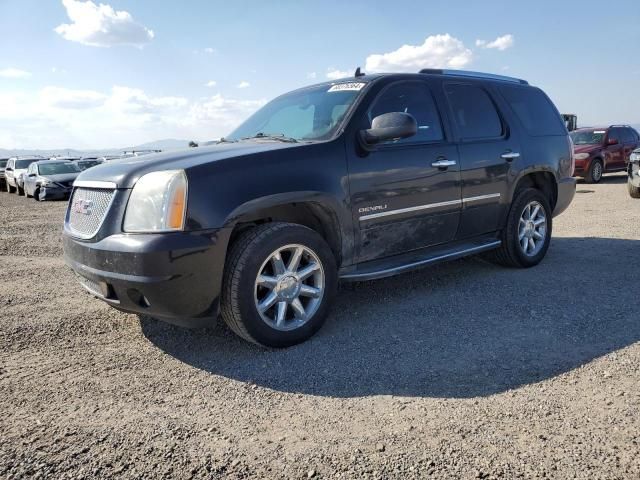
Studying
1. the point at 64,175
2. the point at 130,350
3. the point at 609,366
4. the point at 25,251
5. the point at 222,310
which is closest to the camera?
the point at 609,366

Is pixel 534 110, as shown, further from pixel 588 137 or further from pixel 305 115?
pixel 588 137

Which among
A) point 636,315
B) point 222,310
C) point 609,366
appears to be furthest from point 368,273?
point 636,315

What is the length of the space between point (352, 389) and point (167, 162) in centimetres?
184

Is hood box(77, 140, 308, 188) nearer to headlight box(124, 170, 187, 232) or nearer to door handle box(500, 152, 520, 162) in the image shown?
headlight box(124, 170, 187, 232)

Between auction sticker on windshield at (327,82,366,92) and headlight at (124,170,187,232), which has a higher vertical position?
auction sticker on windshield at (327,82,366,92)

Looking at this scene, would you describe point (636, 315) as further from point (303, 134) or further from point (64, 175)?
point (64, 175)

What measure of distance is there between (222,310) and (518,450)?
1.90m

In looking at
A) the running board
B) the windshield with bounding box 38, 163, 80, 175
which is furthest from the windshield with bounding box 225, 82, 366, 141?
the windshield with bounding box 38, 163, 80, 175

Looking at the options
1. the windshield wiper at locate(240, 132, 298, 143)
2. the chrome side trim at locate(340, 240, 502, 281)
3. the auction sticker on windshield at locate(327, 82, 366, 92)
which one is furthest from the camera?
the auction sticker on windshield at locate(327, 82, 366, 92)

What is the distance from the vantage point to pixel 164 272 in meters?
2.97

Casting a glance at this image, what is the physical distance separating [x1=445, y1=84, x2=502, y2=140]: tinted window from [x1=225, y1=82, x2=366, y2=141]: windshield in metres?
1.07

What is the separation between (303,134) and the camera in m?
4.04

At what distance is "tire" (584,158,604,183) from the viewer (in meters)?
15.6

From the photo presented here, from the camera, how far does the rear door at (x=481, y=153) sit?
4.64 metres
